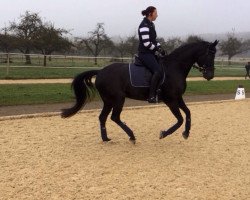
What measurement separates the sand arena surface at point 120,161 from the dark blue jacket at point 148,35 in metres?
1.90

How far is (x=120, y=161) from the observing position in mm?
6520

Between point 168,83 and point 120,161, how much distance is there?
6.48 feet

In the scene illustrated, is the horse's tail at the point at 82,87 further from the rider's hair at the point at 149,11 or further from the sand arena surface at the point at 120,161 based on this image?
the rider's hair at the point at 149,11

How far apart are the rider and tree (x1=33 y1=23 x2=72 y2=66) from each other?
→ 33.9 metres

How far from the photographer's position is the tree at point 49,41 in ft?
133

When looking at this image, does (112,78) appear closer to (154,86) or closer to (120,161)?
(154,86)

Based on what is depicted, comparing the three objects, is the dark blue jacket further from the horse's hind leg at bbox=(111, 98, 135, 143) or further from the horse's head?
the horse's hind leg at bbox=(111, 98, 135, 143)

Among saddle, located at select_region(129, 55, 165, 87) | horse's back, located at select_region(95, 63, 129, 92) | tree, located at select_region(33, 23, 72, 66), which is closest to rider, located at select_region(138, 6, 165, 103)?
saddle, located at select_region(129, 55, 165, 87)

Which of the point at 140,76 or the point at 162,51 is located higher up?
the point at 162,51

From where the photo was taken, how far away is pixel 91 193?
4965 mm

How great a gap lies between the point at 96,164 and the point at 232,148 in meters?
2.86

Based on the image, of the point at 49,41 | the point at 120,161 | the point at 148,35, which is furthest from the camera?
the point at 49,41

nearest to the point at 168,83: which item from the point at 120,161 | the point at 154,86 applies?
the point at 154,86

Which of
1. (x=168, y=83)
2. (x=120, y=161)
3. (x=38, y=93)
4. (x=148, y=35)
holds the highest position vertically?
(x=148, y=35)
